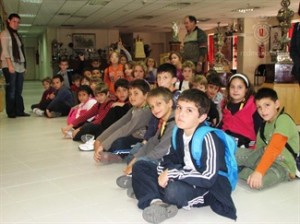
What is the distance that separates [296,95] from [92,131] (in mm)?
2832

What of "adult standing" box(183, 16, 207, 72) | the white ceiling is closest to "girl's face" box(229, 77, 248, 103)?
"adult standing" box(183, 16, 207, 72)

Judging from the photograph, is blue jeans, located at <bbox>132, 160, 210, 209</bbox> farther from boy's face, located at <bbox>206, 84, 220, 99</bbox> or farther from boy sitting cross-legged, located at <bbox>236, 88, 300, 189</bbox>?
boy's face, located at <bbox>206, 84, 220, 99</bbox>

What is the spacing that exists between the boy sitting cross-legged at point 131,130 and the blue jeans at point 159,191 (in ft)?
3.25

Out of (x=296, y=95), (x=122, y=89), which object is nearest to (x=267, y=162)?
(x=122, y=89)

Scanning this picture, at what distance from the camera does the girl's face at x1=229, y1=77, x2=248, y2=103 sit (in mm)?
3016

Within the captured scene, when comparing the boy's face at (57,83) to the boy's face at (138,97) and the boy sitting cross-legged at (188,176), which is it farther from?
the boy sitting cross-legged at (188,176)

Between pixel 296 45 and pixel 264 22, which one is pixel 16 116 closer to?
pixel 296 45

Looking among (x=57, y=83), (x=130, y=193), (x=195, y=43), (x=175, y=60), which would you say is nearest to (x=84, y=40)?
(x=57, y=83)

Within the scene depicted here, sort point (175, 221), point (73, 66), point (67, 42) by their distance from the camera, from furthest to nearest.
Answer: point (67, 42), point (73, 66), point (175, 221)

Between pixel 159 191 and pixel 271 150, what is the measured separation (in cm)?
90

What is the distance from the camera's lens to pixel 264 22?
1487 centimetres

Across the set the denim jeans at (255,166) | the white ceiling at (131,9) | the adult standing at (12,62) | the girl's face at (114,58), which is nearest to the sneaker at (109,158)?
the denim jeans at (255,166)

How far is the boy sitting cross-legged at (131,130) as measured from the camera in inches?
125

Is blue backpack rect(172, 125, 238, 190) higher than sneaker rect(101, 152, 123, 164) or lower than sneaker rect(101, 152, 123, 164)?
higher
